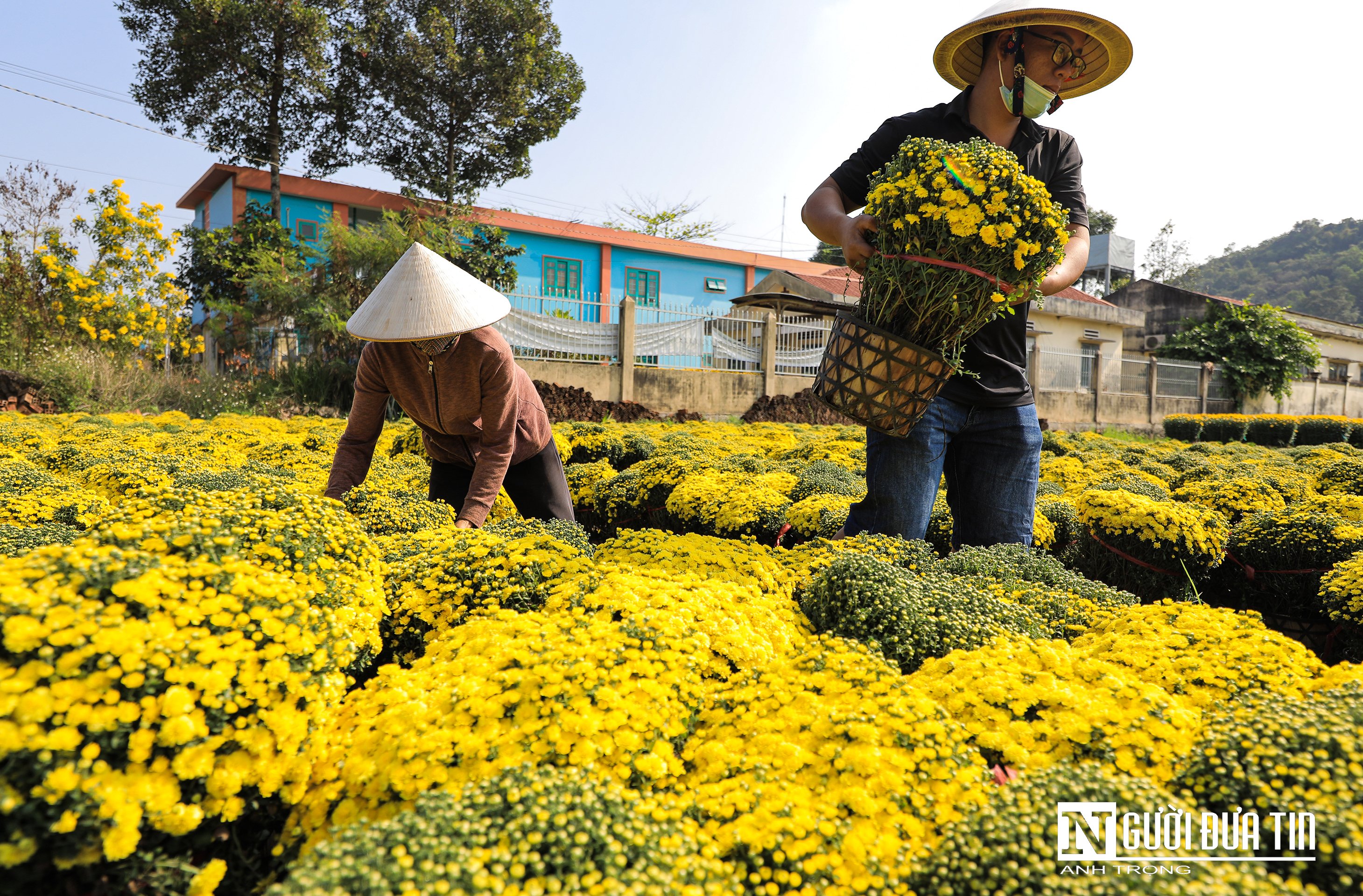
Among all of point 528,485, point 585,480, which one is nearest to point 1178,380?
point 585,480

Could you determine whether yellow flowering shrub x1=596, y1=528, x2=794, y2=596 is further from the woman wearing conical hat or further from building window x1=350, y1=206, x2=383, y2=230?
building window x1=350, y1=206, x2=383, y2=230

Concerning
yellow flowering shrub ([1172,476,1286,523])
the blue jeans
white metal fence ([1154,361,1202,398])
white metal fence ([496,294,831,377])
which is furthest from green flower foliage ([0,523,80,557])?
white metal fence ([1154,361,1202,398])

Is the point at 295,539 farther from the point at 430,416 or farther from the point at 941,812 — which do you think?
the point at 430,416

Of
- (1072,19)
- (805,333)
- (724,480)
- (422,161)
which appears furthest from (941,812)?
(422,161)

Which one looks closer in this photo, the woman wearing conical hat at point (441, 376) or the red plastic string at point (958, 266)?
the red plastic string at point (958, 266)

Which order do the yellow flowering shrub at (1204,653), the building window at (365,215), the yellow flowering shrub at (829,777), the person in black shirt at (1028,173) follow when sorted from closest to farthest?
the yellow flowering shrub at (829,777), the yellow flowering shrub at (1204,653), the person in black shirt at (1028,173), the building window at (365,215)

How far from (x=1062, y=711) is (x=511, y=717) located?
117cm

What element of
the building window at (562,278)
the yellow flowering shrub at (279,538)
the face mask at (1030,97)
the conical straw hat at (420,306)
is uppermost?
the building window at (562,278)

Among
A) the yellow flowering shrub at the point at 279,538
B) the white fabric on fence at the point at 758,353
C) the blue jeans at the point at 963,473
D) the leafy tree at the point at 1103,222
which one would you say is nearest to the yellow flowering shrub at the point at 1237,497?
the blue jeans at the point at 963,473

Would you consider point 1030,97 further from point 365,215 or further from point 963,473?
point 365,215

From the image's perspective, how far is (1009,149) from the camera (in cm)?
283

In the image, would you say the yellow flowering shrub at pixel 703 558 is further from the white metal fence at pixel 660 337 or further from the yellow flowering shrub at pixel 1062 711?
the white metal fence at pixel 660 337

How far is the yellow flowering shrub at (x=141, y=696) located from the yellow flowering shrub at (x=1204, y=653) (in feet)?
6.19

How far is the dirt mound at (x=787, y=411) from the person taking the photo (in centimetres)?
1422
